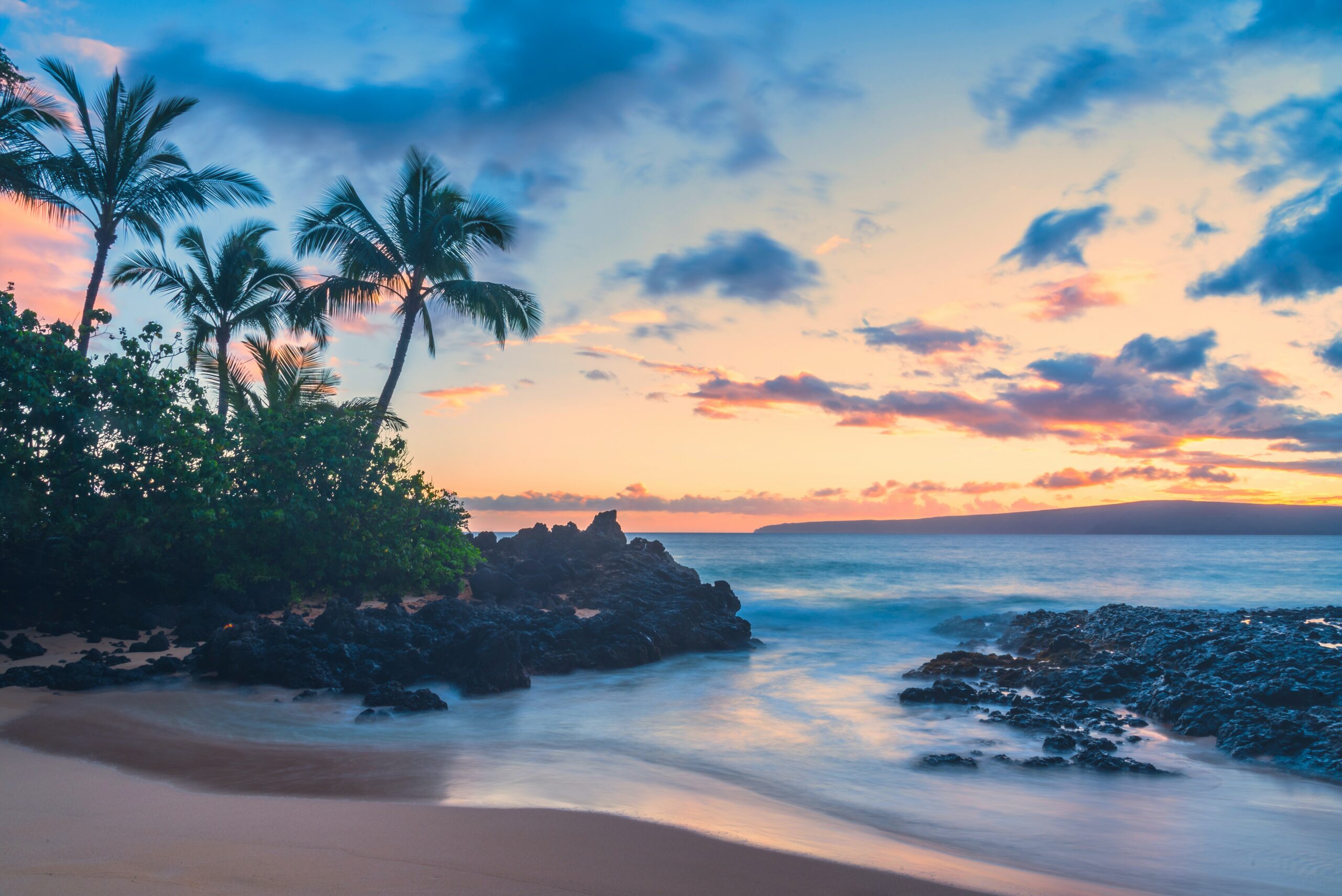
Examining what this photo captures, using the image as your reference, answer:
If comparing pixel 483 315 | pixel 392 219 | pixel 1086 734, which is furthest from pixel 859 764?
pixel 392 219

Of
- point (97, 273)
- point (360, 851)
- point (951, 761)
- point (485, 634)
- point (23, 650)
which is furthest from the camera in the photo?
point (97, 273)

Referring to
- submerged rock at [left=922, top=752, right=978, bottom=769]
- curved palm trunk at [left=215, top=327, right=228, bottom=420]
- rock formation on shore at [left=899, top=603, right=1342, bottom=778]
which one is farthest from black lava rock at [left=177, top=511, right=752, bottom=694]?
curved palm trunk at [left=215, top=327, right=228, bottom=420]

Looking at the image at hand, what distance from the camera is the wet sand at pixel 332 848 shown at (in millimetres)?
3918

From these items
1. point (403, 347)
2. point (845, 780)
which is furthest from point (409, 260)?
point (845, 780)

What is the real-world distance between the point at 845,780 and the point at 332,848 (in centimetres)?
545

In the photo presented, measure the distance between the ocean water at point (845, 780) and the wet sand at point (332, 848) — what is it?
1.72 feet

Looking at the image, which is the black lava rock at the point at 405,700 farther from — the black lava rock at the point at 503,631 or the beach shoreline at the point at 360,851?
the beach shoreline at the point at 360,851

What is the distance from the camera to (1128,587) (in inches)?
1491

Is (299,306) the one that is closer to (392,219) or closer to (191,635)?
(392,219)

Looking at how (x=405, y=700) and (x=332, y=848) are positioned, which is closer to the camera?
(x=332, y=848)

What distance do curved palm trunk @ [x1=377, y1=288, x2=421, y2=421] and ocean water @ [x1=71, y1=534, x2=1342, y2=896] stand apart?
9.74m

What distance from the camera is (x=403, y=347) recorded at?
1903 cm

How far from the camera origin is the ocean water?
5641mm

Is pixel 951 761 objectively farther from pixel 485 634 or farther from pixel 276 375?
pixel 276 375
